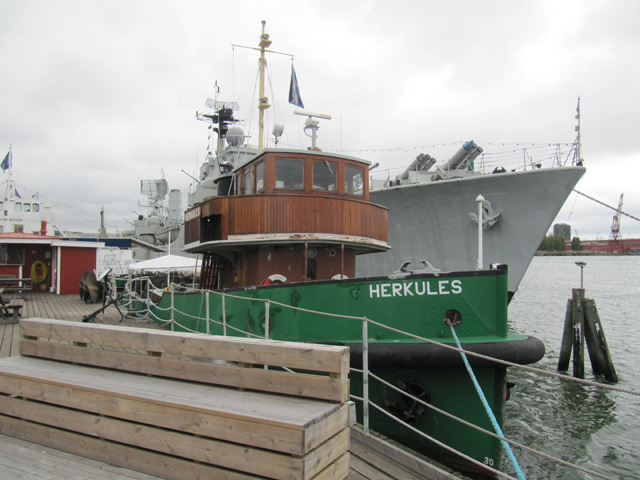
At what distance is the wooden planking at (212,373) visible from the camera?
10.7 ft

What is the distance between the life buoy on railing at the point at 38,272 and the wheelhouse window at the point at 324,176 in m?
15.6

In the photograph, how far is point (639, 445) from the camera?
368 inches

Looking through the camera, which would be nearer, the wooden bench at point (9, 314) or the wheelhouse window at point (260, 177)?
the wheelhouse window at point (260, 177)

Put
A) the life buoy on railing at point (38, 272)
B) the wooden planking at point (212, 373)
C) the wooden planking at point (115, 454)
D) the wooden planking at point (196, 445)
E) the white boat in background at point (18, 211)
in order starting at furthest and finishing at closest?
the white boat in background at point (18, 211) → the life buoy on railing at point (38, 272) → the wooden planking at point (212, 373) → the wooden planking at point (115, 454) → the wooden planking at point (196, 445)

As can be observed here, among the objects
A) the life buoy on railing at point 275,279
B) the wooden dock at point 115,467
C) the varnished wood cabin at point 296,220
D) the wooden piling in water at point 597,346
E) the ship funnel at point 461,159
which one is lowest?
the wooden piling in water at point 597,346

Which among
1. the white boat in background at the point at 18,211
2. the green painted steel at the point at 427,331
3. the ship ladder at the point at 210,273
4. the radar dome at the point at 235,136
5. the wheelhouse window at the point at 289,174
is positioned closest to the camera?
the green painted steel at the point at 427,331

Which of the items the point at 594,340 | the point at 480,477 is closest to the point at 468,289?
the point at 480,477

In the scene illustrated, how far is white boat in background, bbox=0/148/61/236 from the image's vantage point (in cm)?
2956

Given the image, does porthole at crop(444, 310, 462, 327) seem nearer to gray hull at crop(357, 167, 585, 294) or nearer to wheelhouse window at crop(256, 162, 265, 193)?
wheelhouse window at crop(256, 162, 265, 193)

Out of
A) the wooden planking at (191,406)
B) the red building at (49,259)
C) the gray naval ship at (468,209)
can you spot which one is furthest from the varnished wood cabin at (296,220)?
the red building at (49,259)

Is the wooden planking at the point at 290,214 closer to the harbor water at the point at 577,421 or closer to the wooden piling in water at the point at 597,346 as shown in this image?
the harbor water at the point at 577,421

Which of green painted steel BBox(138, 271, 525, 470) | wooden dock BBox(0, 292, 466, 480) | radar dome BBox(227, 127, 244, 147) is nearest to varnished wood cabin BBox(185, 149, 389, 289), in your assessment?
green painted steel BBox(138, 271, 525, 470)

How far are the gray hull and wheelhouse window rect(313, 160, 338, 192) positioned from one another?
1120 centimetres

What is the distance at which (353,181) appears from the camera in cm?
985
